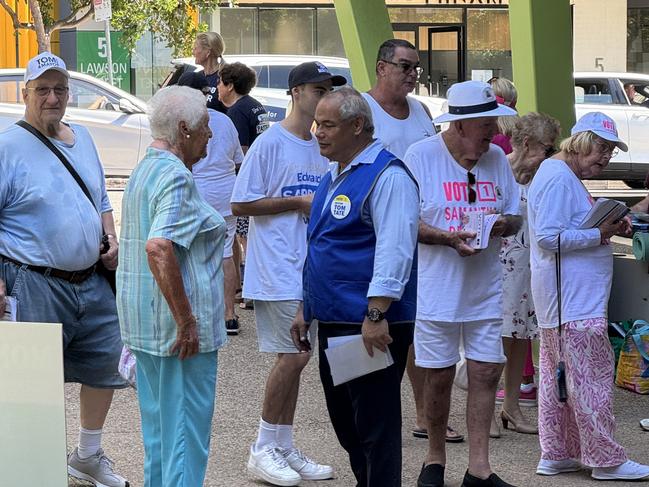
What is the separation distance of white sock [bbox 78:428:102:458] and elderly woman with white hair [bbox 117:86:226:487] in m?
1.11

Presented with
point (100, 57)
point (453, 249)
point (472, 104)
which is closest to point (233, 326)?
point (453, 249)

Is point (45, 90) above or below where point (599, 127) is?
above

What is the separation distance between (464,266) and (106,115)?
13621mm

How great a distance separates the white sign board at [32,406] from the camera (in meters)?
3.19

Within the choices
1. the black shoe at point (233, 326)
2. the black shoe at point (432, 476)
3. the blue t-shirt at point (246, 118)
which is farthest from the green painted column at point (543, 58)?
the black shoe at point (432, 476)

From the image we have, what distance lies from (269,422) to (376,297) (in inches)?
63.5

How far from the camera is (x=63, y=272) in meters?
5.39

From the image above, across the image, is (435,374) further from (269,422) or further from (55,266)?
(55,266)

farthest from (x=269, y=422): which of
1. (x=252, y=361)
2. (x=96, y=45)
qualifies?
(x=96, y=45)

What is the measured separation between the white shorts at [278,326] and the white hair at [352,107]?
1.33 m

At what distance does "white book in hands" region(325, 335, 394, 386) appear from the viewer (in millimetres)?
4676

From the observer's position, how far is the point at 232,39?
30.8m

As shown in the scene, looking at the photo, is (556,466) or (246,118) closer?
(556,466)

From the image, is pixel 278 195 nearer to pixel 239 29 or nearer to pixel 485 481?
pixel 485 481
